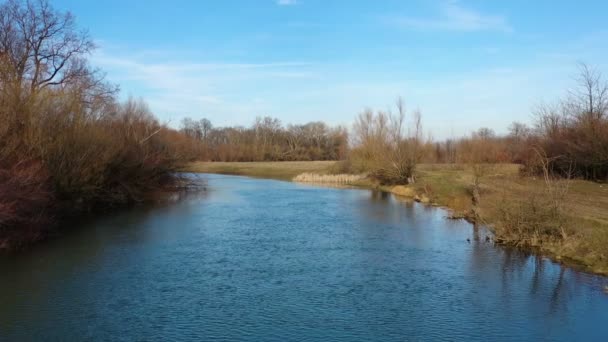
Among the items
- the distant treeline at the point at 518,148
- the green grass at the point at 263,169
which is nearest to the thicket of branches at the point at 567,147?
the distant treeline at the point at 518,148

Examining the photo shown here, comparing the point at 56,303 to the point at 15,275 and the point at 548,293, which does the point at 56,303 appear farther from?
the point at 548,293

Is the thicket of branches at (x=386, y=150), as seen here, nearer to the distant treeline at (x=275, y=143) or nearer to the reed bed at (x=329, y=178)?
the reed bed at (x=329, y=178)

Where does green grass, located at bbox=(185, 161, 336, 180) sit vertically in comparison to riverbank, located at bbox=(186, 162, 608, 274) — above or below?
above

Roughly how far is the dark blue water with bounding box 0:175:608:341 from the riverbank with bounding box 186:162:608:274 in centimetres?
82

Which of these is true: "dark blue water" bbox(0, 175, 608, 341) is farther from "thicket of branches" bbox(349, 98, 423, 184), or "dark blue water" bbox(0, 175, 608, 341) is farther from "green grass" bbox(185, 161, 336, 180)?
"green grass" bbox(185, 161, 336, 180)

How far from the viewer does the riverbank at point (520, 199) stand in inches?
Answer: 548

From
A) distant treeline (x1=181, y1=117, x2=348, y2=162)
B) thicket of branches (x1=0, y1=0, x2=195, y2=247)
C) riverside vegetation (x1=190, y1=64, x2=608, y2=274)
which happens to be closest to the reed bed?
riverside vegetation (x1=190, y1=64, x2=608, y2=274)

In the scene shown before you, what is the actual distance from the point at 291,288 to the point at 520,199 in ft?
28.7

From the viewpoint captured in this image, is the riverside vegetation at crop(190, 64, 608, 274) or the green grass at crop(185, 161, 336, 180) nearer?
the riverside vegetation at crop(190, 64, 608, 274)

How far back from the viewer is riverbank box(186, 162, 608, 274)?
45.7ft

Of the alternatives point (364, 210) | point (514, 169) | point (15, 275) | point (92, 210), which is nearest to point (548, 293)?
point (15, 275)

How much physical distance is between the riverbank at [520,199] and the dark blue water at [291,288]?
823mm

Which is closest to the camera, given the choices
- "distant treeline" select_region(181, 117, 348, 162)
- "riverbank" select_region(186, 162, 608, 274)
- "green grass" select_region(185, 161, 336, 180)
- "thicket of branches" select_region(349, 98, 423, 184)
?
"riverbank" select_region(186, 162, 608, 274)

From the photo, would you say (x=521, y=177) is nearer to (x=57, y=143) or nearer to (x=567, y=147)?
(x=567, y=147)
